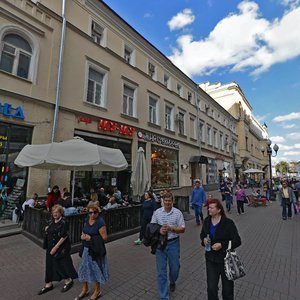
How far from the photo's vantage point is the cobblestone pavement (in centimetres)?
Answer: 374

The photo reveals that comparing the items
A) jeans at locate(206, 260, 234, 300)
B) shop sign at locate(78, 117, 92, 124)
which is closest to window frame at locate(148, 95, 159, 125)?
shop sign at locate(78, 117, 92, 124)

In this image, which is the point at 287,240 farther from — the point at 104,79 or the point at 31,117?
the point at 104,79

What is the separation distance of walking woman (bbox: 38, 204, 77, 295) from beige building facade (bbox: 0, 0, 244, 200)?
5751 millimetres

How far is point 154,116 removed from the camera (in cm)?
1709

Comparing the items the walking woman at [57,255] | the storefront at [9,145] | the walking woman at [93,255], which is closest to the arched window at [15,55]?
the storefront at [9,145]

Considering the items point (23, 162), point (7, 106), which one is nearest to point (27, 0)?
point (7, 106)

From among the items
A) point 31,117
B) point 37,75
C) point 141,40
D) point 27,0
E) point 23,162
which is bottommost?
point 23,162

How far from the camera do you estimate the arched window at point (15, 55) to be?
8.70 metres

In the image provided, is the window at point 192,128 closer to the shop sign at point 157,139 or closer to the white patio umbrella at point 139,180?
the shop sign at point 157,139

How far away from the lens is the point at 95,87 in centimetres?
1234

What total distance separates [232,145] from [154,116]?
22.0m

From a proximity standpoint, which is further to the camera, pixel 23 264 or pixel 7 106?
pixel 7 106

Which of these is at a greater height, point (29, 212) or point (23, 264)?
point (29, 212)

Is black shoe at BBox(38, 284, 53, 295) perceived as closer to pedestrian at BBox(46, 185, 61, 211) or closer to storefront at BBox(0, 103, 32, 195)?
pedestrian at BBox(46, 185, 61, 211)
